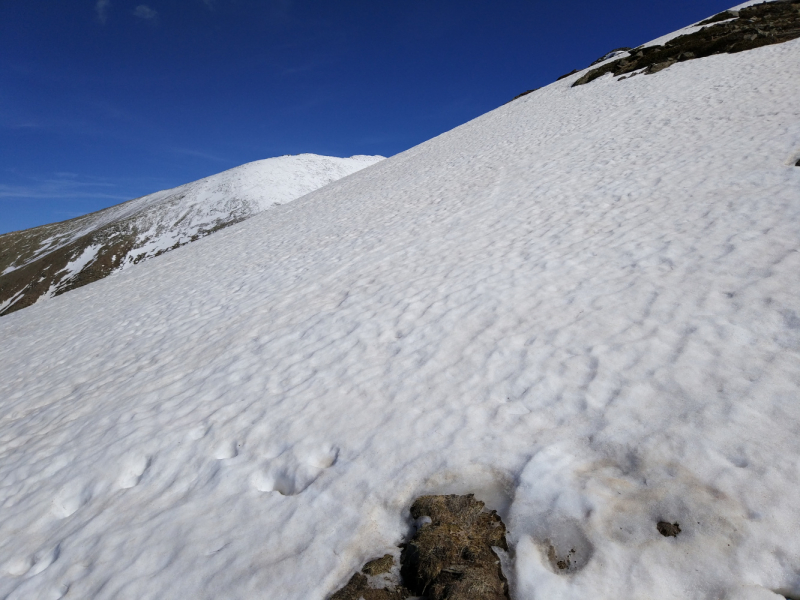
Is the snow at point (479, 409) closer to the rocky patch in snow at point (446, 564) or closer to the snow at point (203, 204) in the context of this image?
the rocky patch in snow at point (446, 564)

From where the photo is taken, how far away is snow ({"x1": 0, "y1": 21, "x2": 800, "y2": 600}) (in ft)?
9.51

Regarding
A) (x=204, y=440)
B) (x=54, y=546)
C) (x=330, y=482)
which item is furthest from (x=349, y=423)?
(x=54, y=546)

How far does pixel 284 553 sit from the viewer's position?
10.7 ft

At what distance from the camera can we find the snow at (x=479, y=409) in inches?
114

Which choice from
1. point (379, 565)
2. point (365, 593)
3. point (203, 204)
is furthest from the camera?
point (203, 204)

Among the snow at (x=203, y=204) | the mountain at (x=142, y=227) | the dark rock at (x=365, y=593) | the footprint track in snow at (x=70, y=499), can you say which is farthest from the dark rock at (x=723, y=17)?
the mountain at (x=142, y=227)

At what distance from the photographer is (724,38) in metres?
22.1

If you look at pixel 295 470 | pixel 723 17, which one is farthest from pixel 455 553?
pixel 723 17

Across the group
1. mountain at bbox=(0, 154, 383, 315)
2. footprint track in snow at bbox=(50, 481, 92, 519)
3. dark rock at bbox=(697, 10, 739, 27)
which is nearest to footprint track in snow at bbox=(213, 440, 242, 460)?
footprint track in snow at bbox=(50, 481, 92, 519)

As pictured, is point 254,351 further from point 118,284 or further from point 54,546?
point 118,284

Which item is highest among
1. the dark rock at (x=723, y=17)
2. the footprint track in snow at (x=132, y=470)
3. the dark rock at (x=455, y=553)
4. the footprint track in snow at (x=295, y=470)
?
the dark rock at (x=723, y=17)

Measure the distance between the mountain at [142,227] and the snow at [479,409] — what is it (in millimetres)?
95718

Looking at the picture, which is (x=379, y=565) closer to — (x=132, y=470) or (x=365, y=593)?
(x=365, y=593)

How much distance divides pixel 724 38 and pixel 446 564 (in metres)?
29.7
